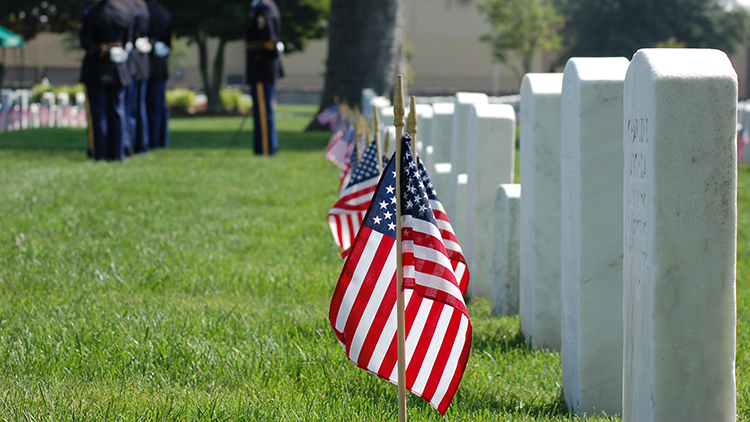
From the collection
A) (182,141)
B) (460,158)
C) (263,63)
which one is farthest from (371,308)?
(182,141)

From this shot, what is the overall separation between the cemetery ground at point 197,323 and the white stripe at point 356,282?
1.04 ft

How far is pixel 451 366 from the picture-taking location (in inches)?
111

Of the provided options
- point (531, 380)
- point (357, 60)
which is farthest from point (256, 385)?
point (357, 60)

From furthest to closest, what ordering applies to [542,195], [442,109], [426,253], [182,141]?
[182,141] → [442,109] → [542,195] → [426,253]

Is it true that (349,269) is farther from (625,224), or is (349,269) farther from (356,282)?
(625,224)

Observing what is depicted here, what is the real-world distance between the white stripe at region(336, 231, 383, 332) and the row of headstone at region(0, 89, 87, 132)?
18255mm

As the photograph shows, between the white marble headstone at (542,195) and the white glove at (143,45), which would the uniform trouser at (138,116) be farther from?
the white marble headstone at (542,195)

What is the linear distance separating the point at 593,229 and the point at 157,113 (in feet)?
42.9

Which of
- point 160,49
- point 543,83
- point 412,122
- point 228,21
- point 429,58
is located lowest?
point 412,122

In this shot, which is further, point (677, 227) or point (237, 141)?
point (237, 141)

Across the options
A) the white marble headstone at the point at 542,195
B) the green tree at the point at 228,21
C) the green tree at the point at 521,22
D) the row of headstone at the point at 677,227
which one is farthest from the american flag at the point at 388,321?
the green tree at the point at 521,22

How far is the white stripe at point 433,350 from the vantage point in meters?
2.84

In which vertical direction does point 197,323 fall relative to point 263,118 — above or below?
below

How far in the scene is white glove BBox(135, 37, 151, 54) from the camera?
12533 millimetres
